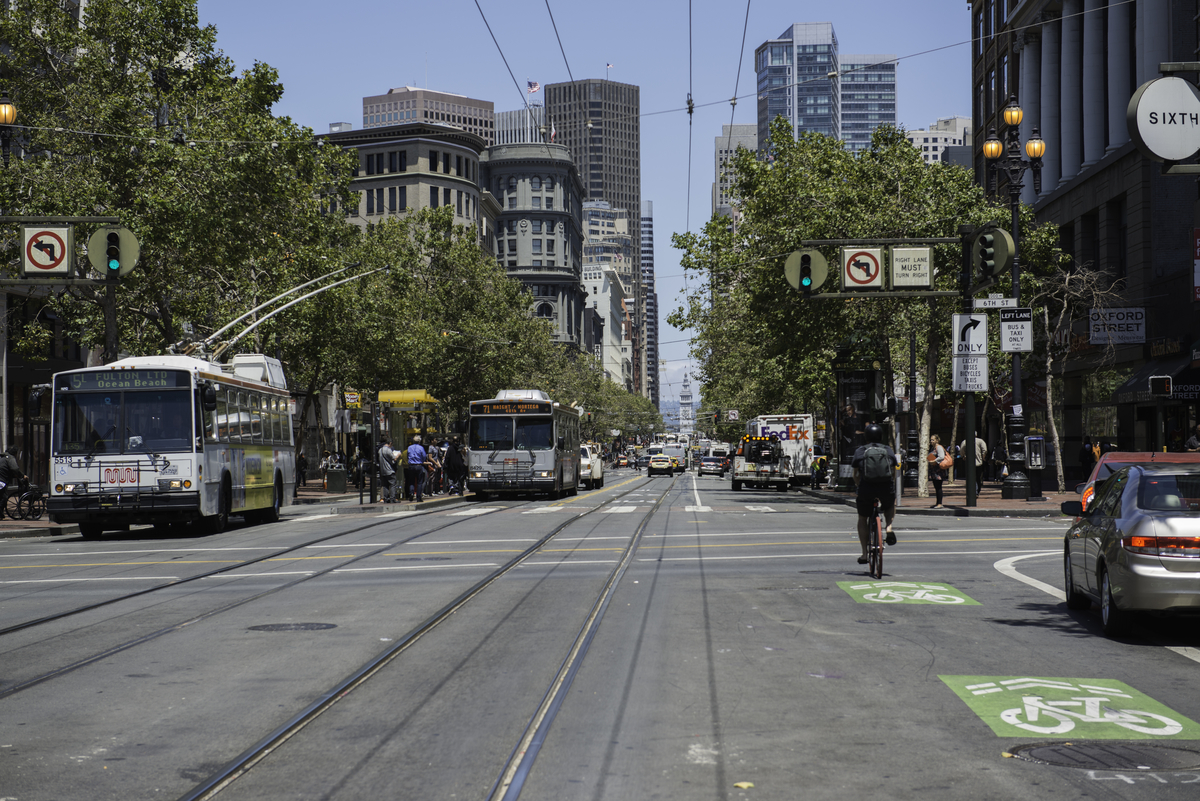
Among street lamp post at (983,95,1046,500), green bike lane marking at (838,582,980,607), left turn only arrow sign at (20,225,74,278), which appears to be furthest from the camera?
street lamp post at (983,95,1046,500)

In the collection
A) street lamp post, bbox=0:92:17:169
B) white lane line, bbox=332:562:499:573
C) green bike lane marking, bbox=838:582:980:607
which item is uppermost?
street lamp post, bbox=0:92:17:169

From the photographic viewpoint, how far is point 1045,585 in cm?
1477

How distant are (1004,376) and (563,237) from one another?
114299 millimetres

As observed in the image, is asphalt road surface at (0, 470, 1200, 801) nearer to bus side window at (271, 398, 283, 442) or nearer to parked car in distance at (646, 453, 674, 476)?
bus side window at (271, 398, 283, 442)

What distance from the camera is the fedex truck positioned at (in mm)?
57906

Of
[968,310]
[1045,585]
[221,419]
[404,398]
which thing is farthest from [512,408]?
[1045,585]

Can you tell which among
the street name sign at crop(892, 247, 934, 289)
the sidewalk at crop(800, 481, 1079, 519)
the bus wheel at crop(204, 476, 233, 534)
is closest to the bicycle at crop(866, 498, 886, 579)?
the sidewalk at crop(800, 481, 1079, 519)

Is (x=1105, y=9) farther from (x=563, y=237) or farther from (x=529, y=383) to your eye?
(x=563, y=237)

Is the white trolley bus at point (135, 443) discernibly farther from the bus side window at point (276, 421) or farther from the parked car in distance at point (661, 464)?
the parked car in distance at point (661, 464)

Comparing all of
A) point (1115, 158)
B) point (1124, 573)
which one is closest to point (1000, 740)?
point (1124, 573)

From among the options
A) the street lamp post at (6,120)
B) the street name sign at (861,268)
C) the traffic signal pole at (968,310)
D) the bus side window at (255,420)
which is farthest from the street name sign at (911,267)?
the street lamp post at (6,120)

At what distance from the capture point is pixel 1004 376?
179 feet

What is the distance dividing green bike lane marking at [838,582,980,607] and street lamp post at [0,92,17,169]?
2189cm

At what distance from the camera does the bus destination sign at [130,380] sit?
2458cm
